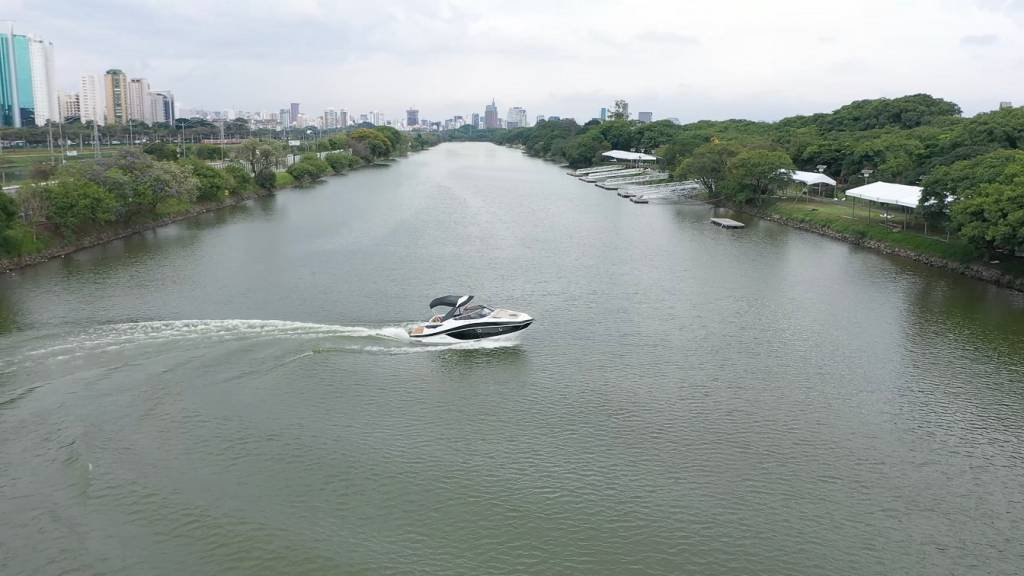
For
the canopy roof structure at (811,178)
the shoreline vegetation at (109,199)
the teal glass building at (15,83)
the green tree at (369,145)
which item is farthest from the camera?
the teal glass building at (15,83)

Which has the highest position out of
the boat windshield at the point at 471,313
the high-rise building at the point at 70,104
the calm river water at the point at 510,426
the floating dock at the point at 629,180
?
the high-rise building at the point at 70,104

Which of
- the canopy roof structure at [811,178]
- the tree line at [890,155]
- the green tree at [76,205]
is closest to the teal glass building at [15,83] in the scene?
the tree line at [890,155]

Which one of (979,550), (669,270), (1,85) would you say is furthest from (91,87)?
(979,550)

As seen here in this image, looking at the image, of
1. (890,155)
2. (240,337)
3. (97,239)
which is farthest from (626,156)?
(240,337)

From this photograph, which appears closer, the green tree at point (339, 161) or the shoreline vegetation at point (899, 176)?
the shoreline vegetation at point (899, 176)

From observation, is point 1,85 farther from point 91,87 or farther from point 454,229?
point 454,229

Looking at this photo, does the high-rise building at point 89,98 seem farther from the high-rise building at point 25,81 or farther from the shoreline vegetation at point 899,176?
the shoreline vegetation at point 899,176

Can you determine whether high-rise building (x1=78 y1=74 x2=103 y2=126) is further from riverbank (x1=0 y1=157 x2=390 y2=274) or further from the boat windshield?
the boat windshield

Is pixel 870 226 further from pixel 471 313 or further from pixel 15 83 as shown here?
pixel 15 83
